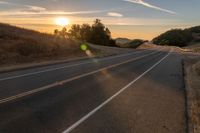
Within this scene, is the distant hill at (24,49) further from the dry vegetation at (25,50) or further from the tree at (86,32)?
the tree at (86,32)

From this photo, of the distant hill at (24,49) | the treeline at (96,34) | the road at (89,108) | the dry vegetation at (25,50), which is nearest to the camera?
the road at (89,108)

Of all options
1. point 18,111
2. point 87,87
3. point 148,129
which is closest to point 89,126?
point 148,129

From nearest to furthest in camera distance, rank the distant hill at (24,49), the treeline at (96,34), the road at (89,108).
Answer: the road at (89,108) → the distant hill at (24,49) → the treeline at (96,34)

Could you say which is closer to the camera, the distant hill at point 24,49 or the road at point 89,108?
the road at point 89,108

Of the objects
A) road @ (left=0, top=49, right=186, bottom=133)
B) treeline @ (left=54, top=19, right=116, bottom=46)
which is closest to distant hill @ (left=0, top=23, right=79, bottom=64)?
road @ (left=0, top=49, right=186, bottom=133)

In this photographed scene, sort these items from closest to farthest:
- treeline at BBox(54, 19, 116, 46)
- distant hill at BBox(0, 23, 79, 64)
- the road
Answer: the road → distant hill at BBox(0, 23, 79, 64) → treeline at BBox(54, 19, 116, 46)

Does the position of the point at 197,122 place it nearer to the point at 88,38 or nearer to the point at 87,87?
the point at 87,87

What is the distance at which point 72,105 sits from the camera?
11.5 m

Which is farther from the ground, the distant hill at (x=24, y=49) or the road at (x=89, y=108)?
the road at (x=89, y=108)

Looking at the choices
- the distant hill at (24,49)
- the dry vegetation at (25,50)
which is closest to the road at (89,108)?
the dry vegetation at (25,50)

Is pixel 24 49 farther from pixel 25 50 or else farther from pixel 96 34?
pixel 96 34

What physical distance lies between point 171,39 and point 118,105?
612ft

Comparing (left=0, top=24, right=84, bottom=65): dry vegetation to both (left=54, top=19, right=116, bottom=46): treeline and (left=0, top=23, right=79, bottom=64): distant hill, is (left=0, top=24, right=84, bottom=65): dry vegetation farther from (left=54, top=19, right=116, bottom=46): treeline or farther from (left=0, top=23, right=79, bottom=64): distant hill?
(left=54, top=19, right=116, bottom=46): treeline

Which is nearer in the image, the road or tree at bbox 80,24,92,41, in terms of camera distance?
the road
